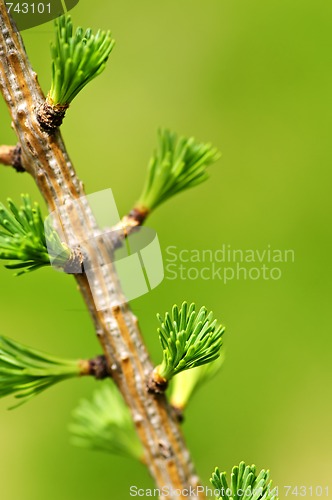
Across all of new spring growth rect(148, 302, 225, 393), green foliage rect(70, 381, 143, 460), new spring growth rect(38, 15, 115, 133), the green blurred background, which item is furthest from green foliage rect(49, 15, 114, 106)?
the green blurred background

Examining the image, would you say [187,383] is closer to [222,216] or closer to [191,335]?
[191,335]

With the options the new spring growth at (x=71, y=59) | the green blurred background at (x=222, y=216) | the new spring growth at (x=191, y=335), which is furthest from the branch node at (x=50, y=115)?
the green blurred background at (x=222, y=216)

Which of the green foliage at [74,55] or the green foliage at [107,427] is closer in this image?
the green foliage at [74,55]

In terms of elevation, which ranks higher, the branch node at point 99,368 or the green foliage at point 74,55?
the green foliage at point 74,55

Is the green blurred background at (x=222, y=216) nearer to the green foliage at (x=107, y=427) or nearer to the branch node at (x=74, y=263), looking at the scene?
the green foliage at (x=107, y=427)

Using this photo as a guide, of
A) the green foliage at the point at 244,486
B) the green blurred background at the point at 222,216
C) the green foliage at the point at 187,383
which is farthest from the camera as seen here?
the green blurred background at the point at 222,216

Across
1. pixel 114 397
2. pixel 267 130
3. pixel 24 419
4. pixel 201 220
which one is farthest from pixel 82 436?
pixel 267 130

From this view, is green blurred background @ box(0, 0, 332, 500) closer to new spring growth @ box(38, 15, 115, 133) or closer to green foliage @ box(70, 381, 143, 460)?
green foliage @ box(70, 381, 143, 460)

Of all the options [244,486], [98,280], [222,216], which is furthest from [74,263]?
[222,216]
